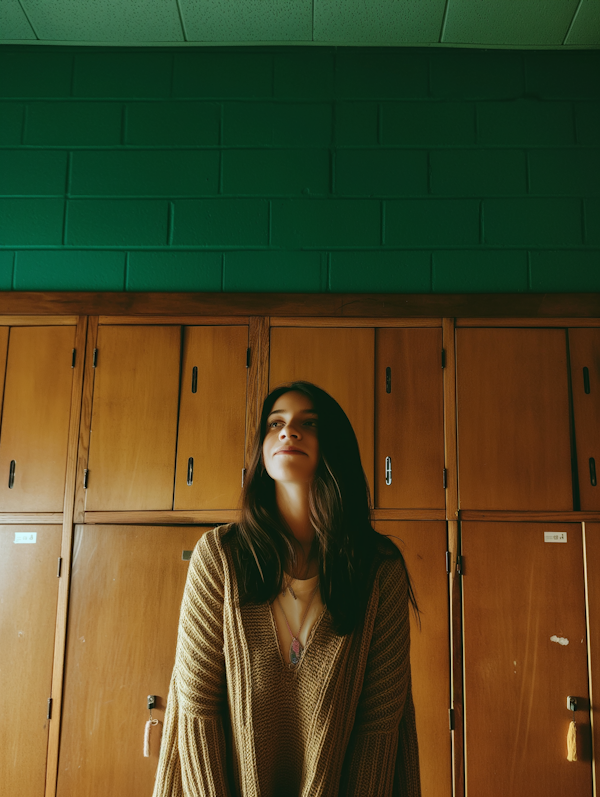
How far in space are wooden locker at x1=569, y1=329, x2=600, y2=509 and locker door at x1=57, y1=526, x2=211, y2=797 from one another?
1558mm

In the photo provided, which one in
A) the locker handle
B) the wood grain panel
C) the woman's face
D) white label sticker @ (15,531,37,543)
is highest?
the wood grain panel

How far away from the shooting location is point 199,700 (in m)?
1.44

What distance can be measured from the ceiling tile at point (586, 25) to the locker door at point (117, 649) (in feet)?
8.92

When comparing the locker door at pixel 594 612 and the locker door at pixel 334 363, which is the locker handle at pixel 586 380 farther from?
the locker door at pixel 334 363

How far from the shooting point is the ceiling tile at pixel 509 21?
8.91ft

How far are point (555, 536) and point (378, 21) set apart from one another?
2334 mm

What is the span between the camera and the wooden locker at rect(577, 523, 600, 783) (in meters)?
2.33

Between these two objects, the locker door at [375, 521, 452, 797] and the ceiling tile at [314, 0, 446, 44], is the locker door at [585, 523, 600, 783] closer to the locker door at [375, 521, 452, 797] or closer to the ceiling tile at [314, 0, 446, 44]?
the locker door at [375, 521, 452, 797]


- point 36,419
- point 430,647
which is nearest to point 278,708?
point 430,647

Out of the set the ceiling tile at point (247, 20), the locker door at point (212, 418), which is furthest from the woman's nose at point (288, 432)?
the ceiling tile at point (247, 20)

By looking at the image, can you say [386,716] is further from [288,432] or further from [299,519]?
[288,432]

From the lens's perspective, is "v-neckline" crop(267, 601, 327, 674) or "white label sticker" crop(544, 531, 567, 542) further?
"white label sticker" crop(544, 531, 567, 542)

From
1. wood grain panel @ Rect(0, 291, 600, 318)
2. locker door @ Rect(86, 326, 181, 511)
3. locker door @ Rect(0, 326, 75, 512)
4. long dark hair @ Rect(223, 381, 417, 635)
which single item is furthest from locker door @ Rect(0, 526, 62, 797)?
long dark hair @ Rect(223, 381, 417, 635)

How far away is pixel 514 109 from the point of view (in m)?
2.85
